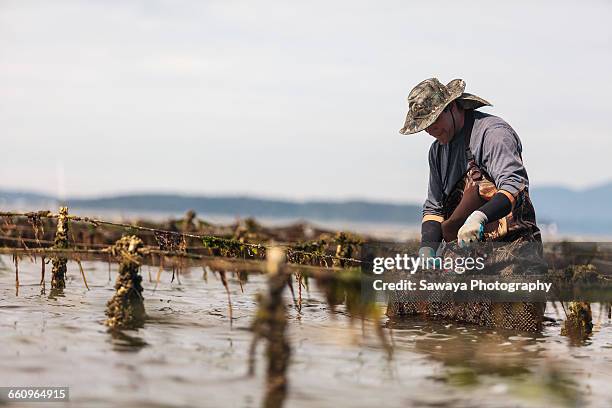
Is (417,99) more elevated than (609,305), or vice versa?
(417,99)

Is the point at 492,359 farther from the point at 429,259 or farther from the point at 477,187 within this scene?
the point at 477,187

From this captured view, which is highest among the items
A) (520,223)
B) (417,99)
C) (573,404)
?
(417,99)

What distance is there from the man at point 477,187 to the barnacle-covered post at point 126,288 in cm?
349

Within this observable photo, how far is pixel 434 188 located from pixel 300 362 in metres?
3.89

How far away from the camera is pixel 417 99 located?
30.3ft

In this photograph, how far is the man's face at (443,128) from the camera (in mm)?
9336

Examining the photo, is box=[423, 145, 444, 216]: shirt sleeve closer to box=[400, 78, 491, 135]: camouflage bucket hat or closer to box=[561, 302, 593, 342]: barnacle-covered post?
box=[400, 78, 491, 135]: camouflage bucket hat

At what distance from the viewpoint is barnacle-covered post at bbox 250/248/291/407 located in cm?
558

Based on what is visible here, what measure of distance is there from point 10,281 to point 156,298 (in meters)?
2.97

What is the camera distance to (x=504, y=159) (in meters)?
8.80

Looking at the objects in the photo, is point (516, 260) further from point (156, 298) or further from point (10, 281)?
point (10, 281)

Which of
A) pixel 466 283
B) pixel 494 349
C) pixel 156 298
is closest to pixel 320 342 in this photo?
pixel 494 349

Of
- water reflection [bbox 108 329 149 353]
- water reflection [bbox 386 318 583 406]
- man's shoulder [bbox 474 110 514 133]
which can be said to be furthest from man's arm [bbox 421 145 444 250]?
water reflection [bbox 108 329 149 353]

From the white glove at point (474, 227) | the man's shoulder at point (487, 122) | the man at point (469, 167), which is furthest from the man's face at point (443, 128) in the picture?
the white glove at point (474, 227)
